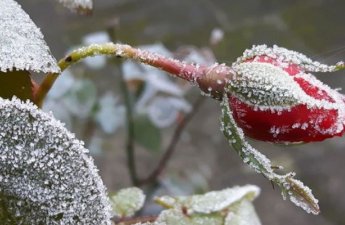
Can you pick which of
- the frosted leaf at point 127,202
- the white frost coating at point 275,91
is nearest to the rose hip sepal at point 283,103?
the white frost coating at point 275,91

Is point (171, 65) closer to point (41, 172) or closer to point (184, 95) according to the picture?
point (41, 172)

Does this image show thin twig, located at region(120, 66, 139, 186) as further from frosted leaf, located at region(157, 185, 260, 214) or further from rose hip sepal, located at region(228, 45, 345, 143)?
rose hip sepal, located at region(228, 45, 345, 143)

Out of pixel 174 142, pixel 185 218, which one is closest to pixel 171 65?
pixel 185 218

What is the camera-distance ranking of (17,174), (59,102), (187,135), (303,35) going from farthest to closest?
(303,35), (187,135), (59,102), (17,174)

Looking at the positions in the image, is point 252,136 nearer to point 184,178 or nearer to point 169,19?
point 184,178

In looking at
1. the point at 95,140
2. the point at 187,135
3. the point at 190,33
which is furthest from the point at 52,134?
the point at 190,33

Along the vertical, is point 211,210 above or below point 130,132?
below

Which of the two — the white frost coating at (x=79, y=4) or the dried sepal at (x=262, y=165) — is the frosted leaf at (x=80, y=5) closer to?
the white frost coating at (x=79, y=4)
